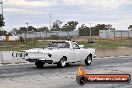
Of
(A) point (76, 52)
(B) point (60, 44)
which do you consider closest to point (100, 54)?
(A) point (76, 52)

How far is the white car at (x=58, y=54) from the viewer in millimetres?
23625

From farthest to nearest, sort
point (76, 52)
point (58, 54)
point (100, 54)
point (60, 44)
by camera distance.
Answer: point (100, 54)
point (76, 52)
point (60, 44)
point (58, 54)

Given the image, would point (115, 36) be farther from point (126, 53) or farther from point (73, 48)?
point (73, 48)

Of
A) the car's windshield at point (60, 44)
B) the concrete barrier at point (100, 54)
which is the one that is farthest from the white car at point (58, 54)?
the concrete barrier at point (100, 54)

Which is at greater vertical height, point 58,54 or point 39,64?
point 58,54

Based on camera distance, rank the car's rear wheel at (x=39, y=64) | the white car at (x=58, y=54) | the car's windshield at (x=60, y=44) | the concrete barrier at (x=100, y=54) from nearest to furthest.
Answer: the white car at (x=58, y=54), the car's rear wheel at (x=39, y=64), the car's windshield at (x=60, y=44), the concrete barrier at (x=100, y=54)

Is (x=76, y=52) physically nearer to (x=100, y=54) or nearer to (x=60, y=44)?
(x=60, y=44)

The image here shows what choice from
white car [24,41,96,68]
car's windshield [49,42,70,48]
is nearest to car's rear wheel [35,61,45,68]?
white car [24,41,96,68]

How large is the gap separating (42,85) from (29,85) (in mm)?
461

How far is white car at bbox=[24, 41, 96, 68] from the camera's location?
77.5ft

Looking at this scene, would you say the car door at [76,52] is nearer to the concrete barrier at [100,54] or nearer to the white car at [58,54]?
the white car at [58,54]

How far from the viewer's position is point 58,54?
2409 cm

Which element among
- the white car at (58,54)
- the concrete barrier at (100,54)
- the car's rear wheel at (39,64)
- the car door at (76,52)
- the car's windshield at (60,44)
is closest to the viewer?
the white car at (58,54)

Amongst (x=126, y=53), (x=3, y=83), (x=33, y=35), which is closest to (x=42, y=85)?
(x=3, y=83)
